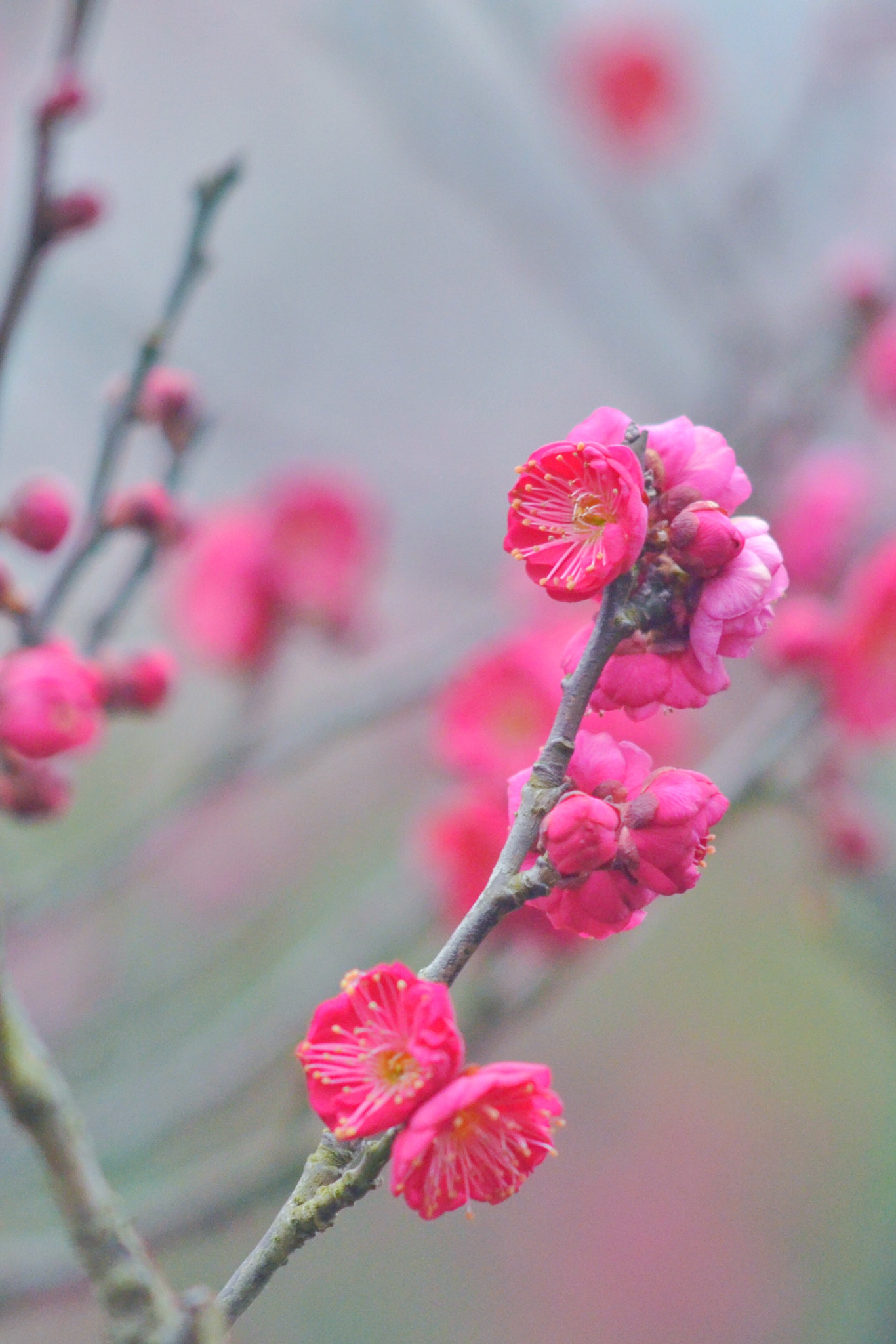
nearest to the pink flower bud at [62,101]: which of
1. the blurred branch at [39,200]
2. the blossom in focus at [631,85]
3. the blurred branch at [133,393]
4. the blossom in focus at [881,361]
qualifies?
the blurred branch at [39,200]

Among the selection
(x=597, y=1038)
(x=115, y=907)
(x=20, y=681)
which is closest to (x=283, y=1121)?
(x=20, y=681)

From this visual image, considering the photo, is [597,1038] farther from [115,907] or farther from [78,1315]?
[115,907]

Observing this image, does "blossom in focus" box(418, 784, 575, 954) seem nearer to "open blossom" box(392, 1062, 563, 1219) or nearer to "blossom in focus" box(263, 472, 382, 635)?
"blossom in focus" box(263, 472, 382, 635)

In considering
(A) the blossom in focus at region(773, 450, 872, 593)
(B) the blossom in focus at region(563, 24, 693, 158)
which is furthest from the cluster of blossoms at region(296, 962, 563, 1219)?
(B) the blossom in focus at region(563, 24, 693, 158)

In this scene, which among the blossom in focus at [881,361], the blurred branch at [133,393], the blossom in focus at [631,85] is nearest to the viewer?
the blurred branch at [133,393]

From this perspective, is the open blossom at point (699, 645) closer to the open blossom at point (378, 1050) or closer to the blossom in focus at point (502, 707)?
the open blossom at point (378, 1050)
